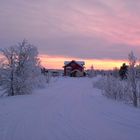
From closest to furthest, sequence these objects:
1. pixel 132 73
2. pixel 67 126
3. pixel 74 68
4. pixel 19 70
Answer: pixel 67 126, pixel 132 73, pixel 19 70, pixel 74 68

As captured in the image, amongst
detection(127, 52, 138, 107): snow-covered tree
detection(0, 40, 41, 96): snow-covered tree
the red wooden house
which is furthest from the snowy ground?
the red wooden house

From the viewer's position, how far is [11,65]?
34.9 m

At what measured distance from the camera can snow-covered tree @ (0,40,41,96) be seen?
3438 cm

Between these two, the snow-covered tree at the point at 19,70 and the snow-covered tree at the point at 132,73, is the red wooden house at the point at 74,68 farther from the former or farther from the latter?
the snow-covered tree at the point at 132,73

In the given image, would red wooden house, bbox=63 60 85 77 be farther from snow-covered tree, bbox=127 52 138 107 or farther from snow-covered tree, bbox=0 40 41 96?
snow-covered tree, bbox=127 52 138 107

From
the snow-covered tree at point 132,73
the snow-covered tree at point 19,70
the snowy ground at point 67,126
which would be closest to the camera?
the snowy ground at point 67,126

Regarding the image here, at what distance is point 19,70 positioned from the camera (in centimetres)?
3509

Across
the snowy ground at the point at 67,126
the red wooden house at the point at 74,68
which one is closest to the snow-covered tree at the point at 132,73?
the snowy ground at the point at 67,126

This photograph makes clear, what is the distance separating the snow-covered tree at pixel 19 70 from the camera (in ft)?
113

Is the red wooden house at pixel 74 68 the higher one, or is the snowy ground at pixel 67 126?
the red wooden house at pixel 74 68

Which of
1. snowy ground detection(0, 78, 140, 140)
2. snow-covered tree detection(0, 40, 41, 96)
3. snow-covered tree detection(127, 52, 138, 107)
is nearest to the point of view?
snowy ground detection(0, 78, 140, 140)

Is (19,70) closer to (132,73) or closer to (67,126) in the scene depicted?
(132,73)

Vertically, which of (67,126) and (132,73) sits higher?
(132,73)

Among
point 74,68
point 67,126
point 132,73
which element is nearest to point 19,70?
point 132,73
